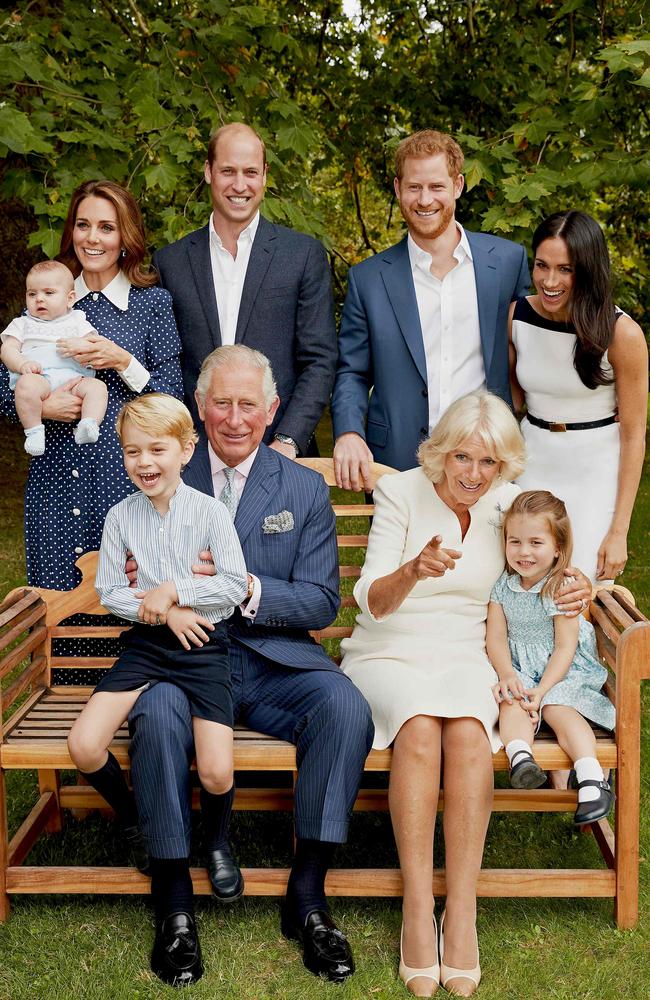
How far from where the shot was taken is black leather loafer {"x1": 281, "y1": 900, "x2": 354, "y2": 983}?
10.1ft

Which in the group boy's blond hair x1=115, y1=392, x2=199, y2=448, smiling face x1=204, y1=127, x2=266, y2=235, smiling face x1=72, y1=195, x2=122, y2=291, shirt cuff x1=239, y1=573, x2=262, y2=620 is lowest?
shirt cuff x1=239, y1=573, x2=262, y2=620

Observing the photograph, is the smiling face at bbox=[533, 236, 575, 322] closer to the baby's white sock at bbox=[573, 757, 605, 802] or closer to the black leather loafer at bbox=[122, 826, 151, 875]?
the baby's white sock at bbox=[573, 757, 605, 802]

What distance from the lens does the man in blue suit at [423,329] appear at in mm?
4078

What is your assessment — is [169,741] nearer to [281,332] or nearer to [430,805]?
[430,805]

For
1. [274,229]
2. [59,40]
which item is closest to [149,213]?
[59,40]

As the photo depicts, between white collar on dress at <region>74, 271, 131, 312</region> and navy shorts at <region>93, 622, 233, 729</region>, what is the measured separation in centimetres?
127

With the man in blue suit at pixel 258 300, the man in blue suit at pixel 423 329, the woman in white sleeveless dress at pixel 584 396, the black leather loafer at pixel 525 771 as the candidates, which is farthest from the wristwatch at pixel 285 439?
the black leather loafer at pixel 525 771

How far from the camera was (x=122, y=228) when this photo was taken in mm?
3875

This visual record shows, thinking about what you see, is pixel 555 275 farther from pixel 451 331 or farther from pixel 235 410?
pixel 235 410

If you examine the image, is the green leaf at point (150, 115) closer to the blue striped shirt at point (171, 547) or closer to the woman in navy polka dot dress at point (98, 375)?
the woman in navy polka dot dress at point (98, 375)

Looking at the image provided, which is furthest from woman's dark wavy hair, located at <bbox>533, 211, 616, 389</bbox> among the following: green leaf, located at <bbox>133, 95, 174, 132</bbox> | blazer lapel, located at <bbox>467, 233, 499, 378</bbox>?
green leaf, located at <bbox>133, 95, 174, 132</bbox>

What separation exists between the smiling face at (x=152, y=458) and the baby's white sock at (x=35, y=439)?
0.62 meters

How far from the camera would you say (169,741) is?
314 cm

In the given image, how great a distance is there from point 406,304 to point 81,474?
133 cm
